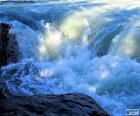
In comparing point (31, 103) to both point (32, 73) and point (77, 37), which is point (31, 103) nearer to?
point (32, 73)

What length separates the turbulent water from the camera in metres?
7.37

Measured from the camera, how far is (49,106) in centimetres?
567

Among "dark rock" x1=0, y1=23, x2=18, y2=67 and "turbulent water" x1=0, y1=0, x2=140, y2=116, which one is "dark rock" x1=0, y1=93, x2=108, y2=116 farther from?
"dark rock" x1=0, y1=23, x2=18, y2=67

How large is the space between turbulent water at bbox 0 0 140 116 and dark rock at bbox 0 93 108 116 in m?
0.72

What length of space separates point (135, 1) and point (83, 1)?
1.72m

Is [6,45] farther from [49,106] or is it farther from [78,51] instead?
[49,106]

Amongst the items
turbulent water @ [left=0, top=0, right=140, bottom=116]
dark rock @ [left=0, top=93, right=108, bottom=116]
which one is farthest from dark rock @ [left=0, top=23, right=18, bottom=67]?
dark rock @ [left=0, top=93, right=108, bottom=116]

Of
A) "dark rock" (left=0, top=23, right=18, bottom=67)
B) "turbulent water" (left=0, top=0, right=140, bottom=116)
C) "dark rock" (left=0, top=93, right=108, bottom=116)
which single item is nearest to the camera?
"dark rock" (left=0, top=93, right=108, bottom=116)

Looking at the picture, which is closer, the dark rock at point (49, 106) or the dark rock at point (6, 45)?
the dark rock at point (49, 106)

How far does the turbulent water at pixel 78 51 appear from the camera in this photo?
290 inches

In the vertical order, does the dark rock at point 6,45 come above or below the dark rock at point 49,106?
above

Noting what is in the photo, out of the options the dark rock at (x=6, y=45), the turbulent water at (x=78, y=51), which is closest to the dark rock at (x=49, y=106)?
the turbulent water at (x=78, y=51)

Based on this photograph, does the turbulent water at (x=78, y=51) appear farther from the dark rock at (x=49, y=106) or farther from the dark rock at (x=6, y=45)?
the dark rock at (x=49, y=106)

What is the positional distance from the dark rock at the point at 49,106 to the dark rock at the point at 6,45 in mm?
1909
